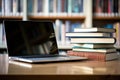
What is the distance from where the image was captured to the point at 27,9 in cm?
221

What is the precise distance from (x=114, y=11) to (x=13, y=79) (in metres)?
1.78

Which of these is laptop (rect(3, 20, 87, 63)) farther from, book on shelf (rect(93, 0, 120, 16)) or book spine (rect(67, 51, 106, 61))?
book on shelf (rect(93, 0, 120, 16))

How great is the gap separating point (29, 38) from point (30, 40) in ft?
0.04

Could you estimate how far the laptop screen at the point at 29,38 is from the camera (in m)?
1.01

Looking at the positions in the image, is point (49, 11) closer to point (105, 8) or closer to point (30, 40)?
point (105, 8)

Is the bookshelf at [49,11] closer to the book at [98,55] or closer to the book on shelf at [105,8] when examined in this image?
the book on shelf at [105,8]

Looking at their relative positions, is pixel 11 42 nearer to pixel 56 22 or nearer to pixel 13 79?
pixel 13 79

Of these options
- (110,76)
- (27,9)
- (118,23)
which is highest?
(27,9)

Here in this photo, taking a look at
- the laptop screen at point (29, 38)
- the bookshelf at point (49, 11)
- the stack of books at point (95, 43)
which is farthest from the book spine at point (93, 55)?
the bookshelf at point (49, 11)

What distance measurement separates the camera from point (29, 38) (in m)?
1.06

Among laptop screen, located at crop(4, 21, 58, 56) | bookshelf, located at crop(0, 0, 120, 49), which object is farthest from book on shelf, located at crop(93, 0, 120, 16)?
laptop screen, located at crop(4, 21, 58, 56)

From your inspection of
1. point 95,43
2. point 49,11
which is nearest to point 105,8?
point 49,11

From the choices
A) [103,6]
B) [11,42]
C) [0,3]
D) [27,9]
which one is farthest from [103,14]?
[11,42]

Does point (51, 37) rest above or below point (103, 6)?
below
